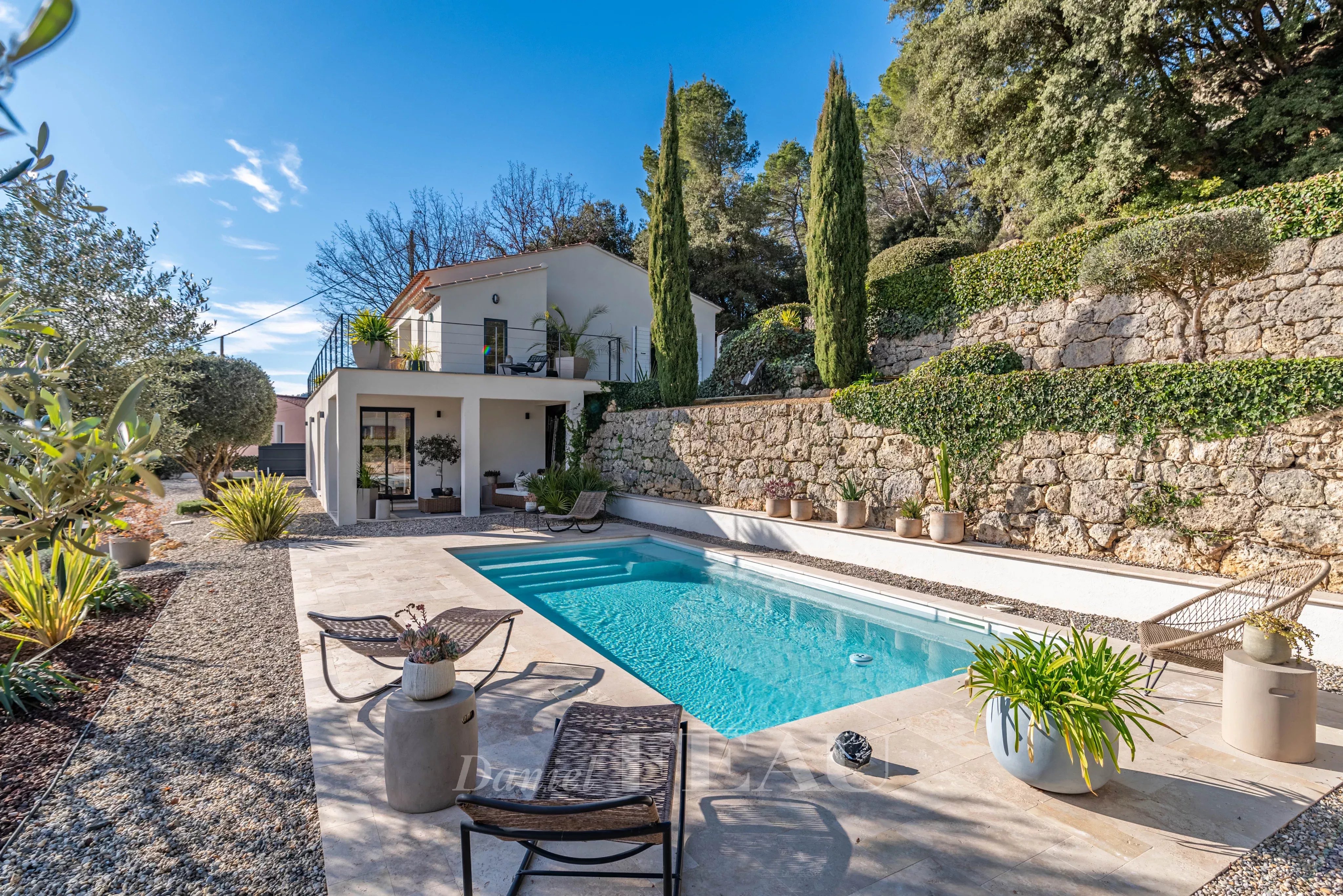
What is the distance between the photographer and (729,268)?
22.3m

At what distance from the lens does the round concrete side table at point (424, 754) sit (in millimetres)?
2746

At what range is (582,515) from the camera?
460 inches

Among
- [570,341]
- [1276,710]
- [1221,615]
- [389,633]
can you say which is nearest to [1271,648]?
[1276,710]

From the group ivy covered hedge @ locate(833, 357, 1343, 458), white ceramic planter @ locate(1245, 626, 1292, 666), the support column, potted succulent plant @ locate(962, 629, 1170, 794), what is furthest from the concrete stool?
the support column

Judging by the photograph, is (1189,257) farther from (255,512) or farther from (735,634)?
(255,512)

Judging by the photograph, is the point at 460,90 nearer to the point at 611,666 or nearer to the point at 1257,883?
the point at 611,666

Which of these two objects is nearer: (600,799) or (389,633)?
(600,799)

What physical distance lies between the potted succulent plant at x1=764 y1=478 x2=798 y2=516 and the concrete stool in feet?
22.9

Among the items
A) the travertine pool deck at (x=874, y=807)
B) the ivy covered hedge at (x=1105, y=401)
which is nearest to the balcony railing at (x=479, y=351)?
the ivy covered hedge at (x=1105, y=401)

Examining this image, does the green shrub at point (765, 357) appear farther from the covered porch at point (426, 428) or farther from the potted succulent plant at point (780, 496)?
the potted succulent plant at point (780, 496)

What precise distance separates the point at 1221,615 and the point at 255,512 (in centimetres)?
1179

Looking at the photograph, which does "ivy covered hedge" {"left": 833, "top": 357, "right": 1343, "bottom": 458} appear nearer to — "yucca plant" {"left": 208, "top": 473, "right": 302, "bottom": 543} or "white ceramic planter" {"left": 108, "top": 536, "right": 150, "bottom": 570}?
"yucca plant" {"left": 208, "top": 473, "right": 302, "bottom": 543}

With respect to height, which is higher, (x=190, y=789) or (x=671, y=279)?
(x=671, y=279)

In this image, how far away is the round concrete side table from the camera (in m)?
2.75
